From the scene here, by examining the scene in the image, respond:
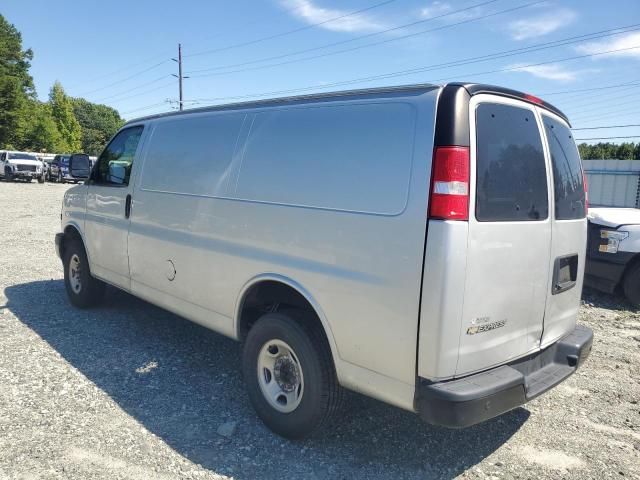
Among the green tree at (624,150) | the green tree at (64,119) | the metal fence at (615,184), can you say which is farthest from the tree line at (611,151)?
the green tree at (64,119)

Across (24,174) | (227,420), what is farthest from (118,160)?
(24,174)

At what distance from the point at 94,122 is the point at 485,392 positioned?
13534 centimetres

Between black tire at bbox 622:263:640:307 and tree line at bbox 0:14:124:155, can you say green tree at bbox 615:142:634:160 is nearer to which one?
black tire at bbox 622:263:640:307

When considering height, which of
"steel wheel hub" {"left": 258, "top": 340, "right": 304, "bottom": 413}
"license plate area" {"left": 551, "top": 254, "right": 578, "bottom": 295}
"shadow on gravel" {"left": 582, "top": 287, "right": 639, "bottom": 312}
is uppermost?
"license plate area" {"left": 551, "top": 254, "right": 578, "bottom": 295}

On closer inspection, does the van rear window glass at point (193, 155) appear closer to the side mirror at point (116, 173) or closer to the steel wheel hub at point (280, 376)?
the side mirror at point (116, 173)

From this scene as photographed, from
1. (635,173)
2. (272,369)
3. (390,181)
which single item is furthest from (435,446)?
(635,173)

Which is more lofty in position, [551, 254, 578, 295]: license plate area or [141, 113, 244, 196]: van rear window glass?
[141, 113, 244, 196]: van rear window glass

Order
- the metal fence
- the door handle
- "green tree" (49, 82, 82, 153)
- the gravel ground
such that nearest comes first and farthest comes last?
1. the gravel ground
2. the door handle
3. the metal fence
4. "green tree" (49, 82, 82, 153)

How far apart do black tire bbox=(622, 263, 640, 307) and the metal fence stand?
12037 mm

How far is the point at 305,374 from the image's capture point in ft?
10.3

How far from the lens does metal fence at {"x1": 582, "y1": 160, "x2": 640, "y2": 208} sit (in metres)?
17.9

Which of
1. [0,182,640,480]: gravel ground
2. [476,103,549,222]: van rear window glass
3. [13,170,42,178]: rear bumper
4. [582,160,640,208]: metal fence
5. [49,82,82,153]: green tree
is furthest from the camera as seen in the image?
[49,82,82,153]: green tree

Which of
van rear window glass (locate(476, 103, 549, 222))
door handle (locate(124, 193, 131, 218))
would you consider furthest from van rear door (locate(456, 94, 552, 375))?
door handle (locate(124, 193, 131, 218))

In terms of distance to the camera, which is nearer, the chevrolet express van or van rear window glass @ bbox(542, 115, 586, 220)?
the chevrolet express van
